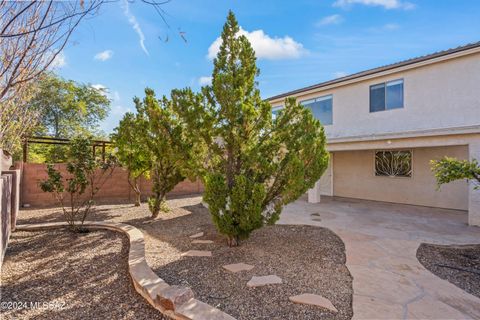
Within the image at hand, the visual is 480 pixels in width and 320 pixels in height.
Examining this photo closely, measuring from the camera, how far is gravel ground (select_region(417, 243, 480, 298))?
13.6 feet

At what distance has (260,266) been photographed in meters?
4.45

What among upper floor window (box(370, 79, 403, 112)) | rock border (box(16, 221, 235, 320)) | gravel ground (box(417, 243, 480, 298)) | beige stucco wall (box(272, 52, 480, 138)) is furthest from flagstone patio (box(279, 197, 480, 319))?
upper floor window (box(370, 79, 403, 112))

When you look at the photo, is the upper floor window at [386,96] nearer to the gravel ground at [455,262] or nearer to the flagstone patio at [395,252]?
the flagstone patio at [395,252]

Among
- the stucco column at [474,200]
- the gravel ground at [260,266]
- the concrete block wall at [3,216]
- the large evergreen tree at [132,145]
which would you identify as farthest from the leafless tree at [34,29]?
the stucco column at [474,200]

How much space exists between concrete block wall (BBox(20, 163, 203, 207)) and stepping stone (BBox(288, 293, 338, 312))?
915 centimetres

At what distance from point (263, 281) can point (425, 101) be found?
9505 mm

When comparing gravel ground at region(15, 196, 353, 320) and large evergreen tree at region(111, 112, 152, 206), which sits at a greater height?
large evergreen tree at region(111, 112, 152, 206)

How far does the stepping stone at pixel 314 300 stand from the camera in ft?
10.5

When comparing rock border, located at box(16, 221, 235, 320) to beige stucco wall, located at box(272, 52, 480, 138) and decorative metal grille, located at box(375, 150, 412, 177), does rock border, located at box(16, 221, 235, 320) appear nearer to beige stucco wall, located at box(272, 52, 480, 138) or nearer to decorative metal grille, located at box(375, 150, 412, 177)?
beige stucco wall, located at box(272, 52, 480, 138)

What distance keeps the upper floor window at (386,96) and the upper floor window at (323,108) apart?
193 centimetres

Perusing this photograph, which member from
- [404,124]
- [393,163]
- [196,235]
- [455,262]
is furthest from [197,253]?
[393,163]

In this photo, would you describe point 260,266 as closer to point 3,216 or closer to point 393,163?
point 3,216

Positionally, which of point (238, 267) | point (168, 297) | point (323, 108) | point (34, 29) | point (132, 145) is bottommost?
point (238, 267)

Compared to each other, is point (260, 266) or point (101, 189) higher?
point (101, 189)
